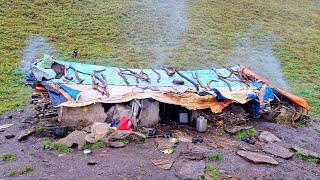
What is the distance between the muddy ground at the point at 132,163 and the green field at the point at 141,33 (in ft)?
13.5

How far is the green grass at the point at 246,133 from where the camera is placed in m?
8.40

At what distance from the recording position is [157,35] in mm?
18625

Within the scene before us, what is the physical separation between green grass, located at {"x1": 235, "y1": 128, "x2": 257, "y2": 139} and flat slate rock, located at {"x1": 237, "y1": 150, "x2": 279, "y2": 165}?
901mm

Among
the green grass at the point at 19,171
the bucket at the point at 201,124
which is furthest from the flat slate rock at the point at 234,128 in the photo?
the green grass at the point at 19,171

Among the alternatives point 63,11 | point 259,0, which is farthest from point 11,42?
point 259,0

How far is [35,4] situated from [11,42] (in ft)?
15.0

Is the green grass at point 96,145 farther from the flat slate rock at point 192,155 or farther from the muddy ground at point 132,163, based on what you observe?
the flat slate rock at point 192,155

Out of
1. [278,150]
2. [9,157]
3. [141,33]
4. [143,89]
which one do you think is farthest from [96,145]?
[141,33]

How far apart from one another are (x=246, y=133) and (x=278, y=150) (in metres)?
0.86

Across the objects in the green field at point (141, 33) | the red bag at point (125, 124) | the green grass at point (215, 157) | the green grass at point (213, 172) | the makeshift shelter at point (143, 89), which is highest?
the green field at point (141, 33)

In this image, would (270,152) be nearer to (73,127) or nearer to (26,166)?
(73,127)

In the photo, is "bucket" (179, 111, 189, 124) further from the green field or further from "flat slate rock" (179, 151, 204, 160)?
the green field

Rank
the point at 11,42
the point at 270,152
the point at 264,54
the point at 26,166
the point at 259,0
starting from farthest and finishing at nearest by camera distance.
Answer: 1. the point at 259,0
2. the point at 264,54
3. the point at 11,42
4. the point at 270,152
5. the point at 26,166

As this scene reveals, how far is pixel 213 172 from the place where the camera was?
660 cm
